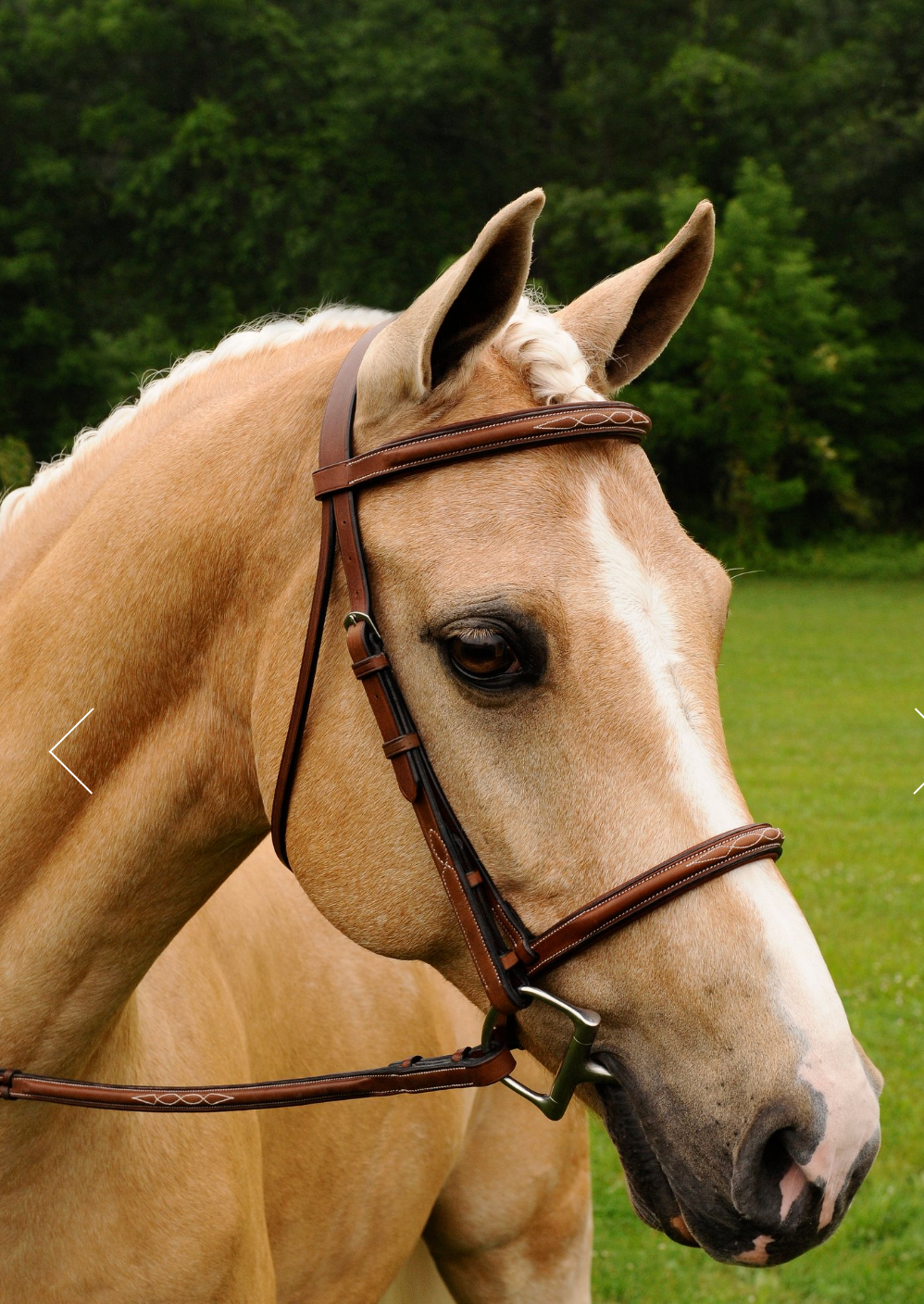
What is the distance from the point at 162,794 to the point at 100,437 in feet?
2.66

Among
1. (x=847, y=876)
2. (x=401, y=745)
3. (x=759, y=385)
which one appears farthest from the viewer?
(x=759, y=385)

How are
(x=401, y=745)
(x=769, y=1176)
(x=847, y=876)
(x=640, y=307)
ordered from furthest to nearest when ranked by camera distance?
(x=847, y=876)
(x=640, y=307)
(x=401, y=745)
(x=769, y=1176)

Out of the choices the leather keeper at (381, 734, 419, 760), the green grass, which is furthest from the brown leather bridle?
the green grass

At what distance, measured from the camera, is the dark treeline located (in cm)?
3481

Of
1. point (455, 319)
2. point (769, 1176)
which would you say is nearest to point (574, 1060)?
point (769, 1176)

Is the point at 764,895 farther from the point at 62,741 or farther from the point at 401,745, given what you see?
the point at 62,741

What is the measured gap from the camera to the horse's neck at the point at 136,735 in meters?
2.05

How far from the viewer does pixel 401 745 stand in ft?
6.11

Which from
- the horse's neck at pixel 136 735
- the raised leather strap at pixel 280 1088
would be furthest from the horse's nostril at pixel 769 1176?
the horse's neck at pixel 136 735

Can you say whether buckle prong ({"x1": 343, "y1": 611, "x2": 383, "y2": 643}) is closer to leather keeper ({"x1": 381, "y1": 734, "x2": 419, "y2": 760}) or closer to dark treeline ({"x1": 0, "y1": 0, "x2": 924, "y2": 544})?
leather keeper ({"x1": 381, "y1": 734, "x2": 419, "y2": 760})

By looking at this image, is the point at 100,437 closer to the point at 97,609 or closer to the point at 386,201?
the point at 97,609

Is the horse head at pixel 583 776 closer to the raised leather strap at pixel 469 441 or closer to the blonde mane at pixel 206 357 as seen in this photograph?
the raised leather strap at pixel 469 441

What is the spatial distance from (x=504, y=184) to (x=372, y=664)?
140 feet

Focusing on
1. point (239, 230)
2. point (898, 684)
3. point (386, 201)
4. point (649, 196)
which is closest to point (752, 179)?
point (649, 196)
